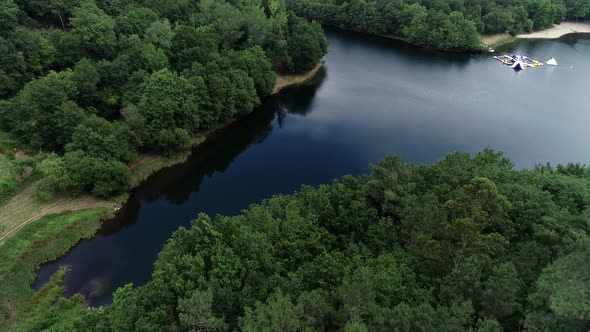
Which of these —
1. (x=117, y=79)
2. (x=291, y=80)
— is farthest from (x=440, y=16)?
(x=117, y=79)

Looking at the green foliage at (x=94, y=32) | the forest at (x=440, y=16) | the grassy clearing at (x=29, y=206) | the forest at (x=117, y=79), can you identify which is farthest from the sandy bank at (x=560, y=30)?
the grassy clearing at (x=29, y=206)

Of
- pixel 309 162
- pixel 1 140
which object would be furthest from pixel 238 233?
pixel 1 140

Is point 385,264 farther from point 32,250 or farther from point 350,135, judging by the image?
point 350,135

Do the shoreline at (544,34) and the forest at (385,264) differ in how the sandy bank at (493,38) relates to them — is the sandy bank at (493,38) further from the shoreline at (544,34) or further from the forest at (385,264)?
the forest at (385,264)

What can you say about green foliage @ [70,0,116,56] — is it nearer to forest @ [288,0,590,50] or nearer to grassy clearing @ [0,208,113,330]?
grassy clearing @ [0,208,113,330]

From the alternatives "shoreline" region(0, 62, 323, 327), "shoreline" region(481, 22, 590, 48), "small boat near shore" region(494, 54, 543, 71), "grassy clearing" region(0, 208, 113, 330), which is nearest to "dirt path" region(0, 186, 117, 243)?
"shoreline" region(0, 62, 323, 327)

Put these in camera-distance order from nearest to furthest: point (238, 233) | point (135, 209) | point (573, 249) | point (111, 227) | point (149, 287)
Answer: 1. point (573, 249)
2. point (149, 287)
3. point (238, 233)
4. point (111, 227)
5. point (135, 209)

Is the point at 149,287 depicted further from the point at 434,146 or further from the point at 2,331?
the point at 434,146
